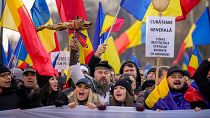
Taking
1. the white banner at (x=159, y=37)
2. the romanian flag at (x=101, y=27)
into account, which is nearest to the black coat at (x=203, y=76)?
the white banner at (x=159, y=37)

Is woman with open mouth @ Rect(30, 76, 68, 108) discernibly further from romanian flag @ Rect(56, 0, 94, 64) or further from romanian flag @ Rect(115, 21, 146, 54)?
romanian flag @ Rect(115, 21, 146, 54)

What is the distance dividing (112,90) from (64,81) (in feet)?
6.37

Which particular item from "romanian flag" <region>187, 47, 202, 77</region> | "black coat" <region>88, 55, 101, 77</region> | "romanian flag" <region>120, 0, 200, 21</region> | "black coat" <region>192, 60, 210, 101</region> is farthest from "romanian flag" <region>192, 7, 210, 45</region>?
"black coat" <region>192, 60, 210, 101</region>

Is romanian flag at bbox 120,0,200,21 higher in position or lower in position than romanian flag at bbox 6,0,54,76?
higher

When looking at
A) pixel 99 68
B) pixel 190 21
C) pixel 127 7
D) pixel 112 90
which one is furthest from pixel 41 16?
pixel 190 21

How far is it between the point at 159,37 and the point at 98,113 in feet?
5.26

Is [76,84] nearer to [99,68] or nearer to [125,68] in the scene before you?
[99,68]

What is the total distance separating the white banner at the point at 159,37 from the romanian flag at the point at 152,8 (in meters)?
1.40

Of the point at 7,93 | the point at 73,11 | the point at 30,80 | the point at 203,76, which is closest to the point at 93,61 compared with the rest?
the point at 73,11

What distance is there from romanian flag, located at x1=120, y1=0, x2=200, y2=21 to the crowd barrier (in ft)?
9.27

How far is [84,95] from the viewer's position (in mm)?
8750

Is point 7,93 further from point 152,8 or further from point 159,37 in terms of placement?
point 152,8

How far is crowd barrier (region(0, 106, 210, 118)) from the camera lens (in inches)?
333

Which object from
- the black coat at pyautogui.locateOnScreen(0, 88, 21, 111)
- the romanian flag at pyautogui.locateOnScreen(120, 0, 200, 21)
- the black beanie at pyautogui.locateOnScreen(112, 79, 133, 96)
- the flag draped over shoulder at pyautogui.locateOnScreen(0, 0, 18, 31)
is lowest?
the black coat at pyautogui.locateOnScreen(0, 88, 21, 111)
